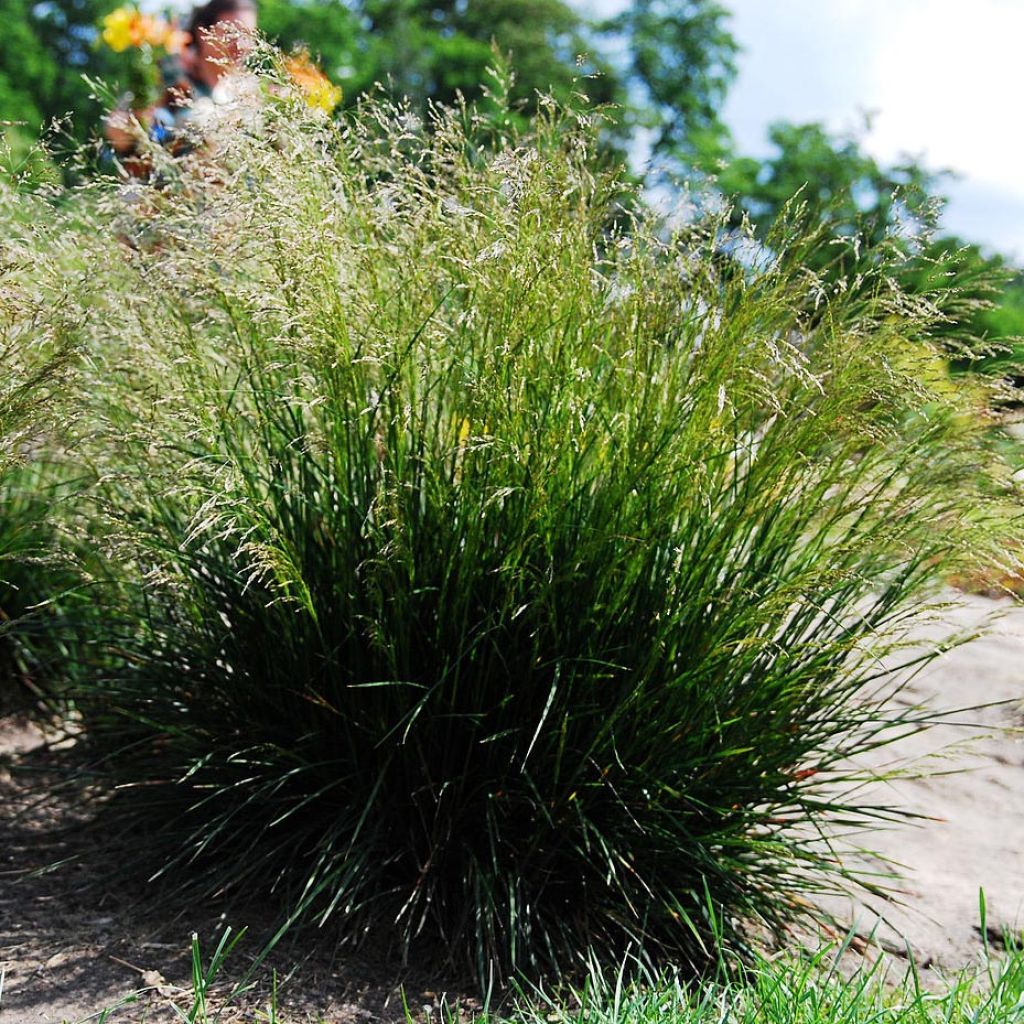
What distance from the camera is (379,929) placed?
2.72 meters

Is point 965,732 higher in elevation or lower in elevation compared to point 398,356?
lower

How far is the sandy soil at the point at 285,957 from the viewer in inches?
96.0

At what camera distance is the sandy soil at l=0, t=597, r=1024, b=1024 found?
2.44 m

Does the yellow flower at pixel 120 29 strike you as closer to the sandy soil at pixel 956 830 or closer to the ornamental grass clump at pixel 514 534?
the ornamental grass clump at pixel 514 534

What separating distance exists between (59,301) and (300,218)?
577mm

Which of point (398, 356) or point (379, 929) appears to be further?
point (379, 929)

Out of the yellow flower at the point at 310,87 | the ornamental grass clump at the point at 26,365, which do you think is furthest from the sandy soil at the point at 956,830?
the ornamental grass clump at the point at 26,365

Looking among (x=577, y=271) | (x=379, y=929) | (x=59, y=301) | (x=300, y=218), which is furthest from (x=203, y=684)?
(x=577, y=271)

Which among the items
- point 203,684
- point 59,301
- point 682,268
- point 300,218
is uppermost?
point 682,268

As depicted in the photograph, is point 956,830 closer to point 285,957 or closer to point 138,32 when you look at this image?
point 285,957

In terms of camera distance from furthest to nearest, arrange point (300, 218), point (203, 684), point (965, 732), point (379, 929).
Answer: point (965, 732) < point (203, 684) < point (379, 929) < point (300, 218)

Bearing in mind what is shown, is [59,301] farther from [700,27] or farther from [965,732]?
[700,27]

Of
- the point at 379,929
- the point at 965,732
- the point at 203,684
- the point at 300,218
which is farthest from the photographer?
the point at 965,732

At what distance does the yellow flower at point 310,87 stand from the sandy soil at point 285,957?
1855 mm
